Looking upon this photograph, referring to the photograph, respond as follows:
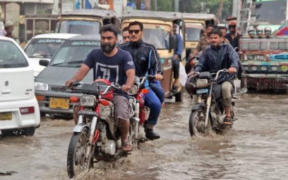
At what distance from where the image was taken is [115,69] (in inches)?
322

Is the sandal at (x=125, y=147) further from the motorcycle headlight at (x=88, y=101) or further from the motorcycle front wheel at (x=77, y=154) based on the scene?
the motorcycle headlight at (x=88, y=101)

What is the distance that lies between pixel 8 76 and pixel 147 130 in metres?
2.02

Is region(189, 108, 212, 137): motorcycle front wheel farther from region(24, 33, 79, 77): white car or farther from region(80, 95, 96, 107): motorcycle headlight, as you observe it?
region(24, 33, 79, 77): white car

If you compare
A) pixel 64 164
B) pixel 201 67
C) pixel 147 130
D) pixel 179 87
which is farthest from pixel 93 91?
pixel 179 87

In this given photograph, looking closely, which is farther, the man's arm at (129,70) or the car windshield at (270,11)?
the car windshield at (270,11)

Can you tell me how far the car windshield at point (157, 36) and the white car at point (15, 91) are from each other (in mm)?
5883

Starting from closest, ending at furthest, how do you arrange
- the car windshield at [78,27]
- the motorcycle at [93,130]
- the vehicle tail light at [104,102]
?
the motorcycle at [93,130] → the vehicle tail light at [104,102] → the car windshield at [78,27]

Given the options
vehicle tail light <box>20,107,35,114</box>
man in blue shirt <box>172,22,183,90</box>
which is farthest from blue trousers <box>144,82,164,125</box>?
man in blue shirt <box>172,22,183,90</box>

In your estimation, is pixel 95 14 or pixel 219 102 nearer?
pixel 219 102

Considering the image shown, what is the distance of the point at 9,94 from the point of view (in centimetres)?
1003

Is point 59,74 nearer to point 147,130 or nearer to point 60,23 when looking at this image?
point 147,130

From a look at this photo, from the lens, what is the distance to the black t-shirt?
8.15 m

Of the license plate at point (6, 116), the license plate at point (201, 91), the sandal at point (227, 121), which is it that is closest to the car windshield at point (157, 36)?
the sandal at point (227, 121)

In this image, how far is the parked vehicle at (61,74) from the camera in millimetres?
12570
